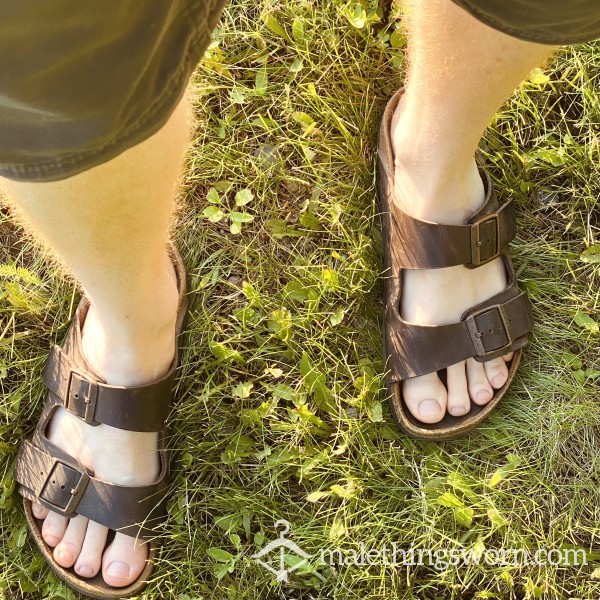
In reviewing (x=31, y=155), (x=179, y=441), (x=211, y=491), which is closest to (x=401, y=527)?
(x=211, y=491)

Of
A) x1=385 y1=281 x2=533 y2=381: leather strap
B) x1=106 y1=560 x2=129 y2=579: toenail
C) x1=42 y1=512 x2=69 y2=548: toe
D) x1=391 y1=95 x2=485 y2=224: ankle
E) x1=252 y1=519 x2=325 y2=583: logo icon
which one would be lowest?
x1=252 y1=519 x2=325 y2=583: logo icon

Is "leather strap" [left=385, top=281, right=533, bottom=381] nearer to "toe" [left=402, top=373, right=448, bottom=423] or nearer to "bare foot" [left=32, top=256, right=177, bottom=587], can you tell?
"toe" [left=402, top=373, right=448, bottom=423]

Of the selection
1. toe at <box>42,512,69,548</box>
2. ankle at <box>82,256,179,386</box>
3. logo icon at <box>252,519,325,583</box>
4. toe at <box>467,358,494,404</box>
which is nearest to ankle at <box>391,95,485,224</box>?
toe at <box>467,358,494,404</box>

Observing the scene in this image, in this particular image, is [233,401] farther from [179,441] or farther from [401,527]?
[401,527]

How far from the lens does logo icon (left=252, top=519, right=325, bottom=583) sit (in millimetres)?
1755

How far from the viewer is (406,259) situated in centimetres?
177

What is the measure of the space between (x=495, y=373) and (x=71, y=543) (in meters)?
1.18

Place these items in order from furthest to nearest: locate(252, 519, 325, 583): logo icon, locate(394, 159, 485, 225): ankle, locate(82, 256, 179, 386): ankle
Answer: locate(252, 519, 325, 583): logo icon < locate(394, 159, 485, 225): ankle < locate(82, 256, 179, 386): ankle

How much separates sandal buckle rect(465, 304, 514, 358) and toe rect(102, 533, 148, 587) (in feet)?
3.27

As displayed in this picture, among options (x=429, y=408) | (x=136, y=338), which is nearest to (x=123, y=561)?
(x=136, y=338)

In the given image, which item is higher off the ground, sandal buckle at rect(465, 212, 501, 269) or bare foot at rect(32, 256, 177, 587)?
sandal buckle at rect(465, 212, 501, 269)

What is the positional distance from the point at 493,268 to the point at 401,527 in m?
0.71

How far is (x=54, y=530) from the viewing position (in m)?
1.78

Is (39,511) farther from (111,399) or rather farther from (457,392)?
(457,392)
